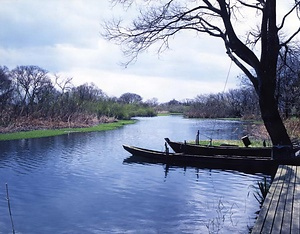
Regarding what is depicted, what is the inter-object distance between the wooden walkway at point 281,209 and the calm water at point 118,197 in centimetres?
134

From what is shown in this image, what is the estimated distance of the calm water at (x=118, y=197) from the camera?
831cm

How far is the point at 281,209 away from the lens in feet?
18.5

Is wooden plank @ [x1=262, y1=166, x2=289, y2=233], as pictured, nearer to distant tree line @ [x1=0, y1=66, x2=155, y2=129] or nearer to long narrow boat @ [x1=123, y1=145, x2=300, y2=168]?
long narrow boat @ [x1=123, y1=145, x2=300, y2=168]

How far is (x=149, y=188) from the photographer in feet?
39.4

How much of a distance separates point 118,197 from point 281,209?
6117 mm

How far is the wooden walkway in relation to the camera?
4726mm

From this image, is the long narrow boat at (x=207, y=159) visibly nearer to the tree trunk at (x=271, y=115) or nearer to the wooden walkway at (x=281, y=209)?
the tree trunk at (x=271, y=115)

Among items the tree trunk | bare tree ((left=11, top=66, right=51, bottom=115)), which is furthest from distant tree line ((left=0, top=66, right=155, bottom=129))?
the tree trunk

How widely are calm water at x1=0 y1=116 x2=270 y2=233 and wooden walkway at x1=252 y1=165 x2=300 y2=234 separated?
134 centimetres

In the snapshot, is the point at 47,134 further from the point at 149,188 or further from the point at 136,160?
the point at 149,188

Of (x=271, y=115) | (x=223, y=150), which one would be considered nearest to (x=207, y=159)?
(x=223, y=150)

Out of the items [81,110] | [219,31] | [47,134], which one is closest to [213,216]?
[219,31]

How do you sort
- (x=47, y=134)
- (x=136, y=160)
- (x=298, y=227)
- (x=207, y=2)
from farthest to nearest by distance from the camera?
1. (x=47, y=134)
2. (x=136, y=160)
3. (x=207, y=2)
4. (x=298, y=227)

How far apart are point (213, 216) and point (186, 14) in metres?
6.64
